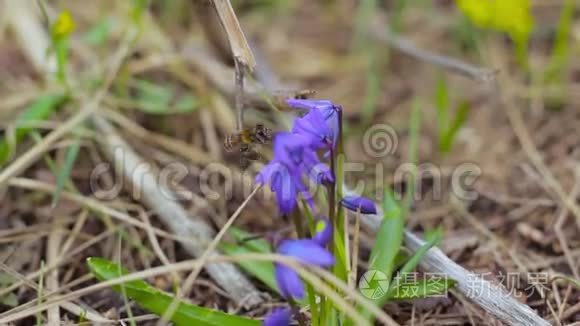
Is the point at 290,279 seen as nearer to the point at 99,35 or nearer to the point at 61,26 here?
the point at 61,26

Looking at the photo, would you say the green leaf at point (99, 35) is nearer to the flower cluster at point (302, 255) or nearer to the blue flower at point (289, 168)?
the blue flower at point (289, 168)

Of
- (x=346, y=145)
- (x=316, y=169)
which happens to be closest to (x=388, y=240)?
(x=316, y=169)

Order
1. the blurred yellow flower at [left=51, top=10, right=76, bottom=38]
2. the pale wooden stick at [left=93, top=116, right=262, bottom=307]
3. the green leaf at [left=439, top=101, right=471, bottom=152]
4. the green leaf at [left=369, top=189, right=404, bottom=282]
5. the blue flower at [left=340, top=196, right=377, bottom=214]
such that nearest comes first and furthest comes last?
1. the blue flower at [left=340, top=196, right=377, bottom=214]
2. the green leaf at [left=369, top=189, right=404, bottom=282]
3. the pale wooden stick at [left=93, top=116, right=262, bottom=307]
4. the blurred yellow flower at [left=51, top=10, right=76, bottom=38]
5. the green leaf at [left=439, top=101, right=471, bottom=152]

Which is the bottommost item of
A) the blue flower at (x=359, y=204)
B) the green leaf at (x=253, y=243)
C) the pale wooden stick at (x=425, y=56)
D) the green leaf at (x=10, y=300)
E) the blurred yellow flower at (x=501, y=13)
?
the green leaf at (x=10, y=300)

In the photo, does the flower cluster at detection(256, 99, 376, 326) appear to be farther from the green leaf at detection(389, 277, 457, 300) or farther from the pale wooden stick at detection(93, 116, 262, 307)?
the pale wooden stick at detection(93, 116, 262, 307)

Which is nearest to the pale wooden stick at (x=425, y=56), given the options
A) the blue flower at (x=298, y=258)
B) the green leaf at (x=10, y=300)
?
the blue flower at (x=298, y=258)

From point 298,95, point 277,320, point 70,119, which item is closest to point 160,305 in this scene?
point 277,320

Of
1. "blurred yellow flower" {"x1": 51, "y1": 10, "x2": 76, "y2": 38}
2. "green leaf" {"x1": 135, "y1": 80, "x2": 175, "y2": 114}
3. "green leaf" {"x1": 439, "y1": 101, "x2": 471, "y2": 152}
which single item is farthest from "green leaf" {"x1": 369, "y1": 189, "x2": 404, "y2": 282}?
"blurred yellow flower" {"x1": 51, "y1": 10, "x2": 76, "y2": 38}
